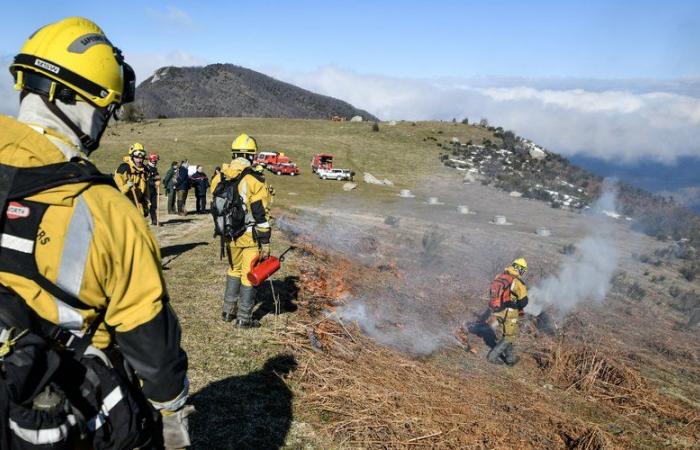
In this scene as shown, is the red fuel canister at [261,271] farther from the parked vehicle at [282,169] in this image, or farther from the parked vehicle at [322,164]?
the parked vehicle at [322,164]

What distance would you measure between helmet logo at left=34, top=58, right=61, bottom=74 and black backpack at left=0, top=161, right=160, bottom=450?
0.40 meters

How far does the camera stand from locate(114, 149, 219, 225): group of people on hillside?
10.6m

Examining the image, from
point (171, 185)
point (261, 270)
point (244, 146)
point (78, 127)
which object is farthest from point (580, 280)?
point (78, 127)

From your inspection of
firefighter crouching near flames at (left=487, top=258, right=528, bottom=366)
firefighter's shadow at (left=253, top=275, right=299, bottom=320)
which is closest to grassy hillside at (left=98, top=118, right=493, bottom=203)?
firefighter's shadow at (left=253, top=275, right=299, bottom=320)

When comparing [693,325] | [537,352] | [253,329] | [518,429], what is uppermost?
[253,329]

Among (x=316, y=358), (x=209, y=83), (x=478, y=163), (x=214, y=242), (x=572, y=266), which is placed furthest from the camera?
(x=209, y=83)

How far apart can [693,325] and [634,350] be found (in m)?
4.97

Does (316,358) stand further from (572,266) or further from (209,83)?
(209,83)

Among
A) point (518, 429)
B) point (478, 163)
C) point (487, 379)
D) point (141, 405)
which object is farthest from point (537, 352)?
point (478, 163)

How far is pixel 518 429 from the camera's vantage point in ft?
19.6

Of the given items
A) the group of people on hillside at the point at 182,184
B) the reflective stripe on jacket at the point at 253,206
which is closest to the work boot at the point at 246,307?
the reflective stripe on jacket at the point at 253,206

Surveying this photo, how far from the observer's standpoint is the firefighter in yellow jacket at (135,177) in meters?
10.4

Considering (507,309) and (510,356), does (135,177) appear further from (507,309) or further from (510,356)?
(510,356)

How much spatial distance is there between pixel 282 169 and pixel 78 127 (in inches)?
1393
